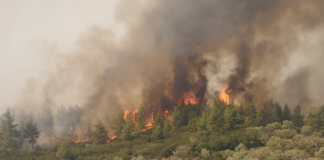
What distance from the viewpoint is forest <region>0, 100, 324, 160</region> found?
87.4 feet

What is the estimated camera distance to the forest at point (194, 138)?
87.4 feet

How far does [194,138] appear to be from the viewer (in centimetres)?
3366

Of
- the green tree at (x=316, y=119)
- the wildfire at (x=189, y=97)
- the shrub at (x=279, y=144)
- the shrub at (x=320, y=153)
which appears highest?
the wildfire at (x=189, y=97)

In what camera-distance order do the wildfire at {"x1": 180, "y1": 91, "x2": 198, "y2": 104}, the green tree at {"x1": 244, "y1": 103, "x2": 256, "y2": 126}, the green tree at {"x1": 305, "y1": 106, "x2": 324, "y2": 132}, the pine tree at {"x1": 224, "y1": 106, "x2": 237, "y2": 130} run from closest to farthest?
the pine tree at {"x1": 224, "y1": 106, "x2": 237, "y2": 130}
the green tree at {"x1": 305, "y1": 106, "x2": 324, "y2": 132}
the green tree at {"x1": 244, "y1": 103, "x2": 256, "y2": 126}
the wildfire at {"x1": 180, "y1": 91, "x2": 198, "y2": 104}

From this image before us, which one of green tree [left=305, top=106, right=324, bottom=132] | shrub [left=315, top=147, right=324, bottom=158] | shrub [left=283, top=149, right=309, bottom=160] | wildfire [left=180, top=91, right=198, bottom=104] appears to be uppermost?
wildfire [left=180, top=91, right=198, bottom=104]

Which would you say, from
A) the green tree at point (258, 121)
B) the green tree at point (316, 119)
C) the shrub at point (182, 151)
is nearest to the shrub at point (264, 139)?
the shrub at point (182, 151)

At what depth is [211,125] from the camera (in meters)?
39.1

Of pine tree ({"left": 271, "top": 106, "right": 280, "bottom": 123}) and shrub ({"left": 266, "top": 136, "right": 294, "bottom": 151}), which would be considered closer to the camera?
shrub ({"left": 266, "top": 136, "right": 294, "bottom": 151})

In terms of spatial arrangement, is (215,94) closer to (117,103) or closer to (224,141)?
(117,103)

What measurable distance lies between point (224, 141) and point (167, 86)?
4044 cm

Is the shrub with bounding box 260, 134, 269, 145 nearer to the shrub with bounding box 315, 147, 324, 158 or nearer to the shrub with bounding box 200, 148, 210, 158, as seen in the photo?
the shrub with bounding box 315, 147, 324, 158

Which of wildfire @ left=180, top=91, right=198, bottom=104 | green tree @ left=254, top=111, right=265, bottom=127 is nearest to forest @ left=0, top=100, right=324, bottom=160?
green tree @ left=254, top=111, right=265, bottom=127

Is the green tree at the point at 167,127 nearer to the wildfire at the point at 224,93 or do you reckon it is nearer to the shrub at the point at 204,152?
the shrub at the point at 204,152

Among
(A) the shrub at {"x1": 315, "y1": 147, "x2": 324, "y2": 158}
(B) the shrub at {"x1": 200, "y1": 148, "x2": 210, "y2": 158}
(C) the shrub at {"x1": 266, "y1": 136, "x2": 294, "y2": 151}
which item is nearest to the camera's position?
(A) the shrub at {"x1": 315, "y1": 147, "x2": 324, "y2": 158}
